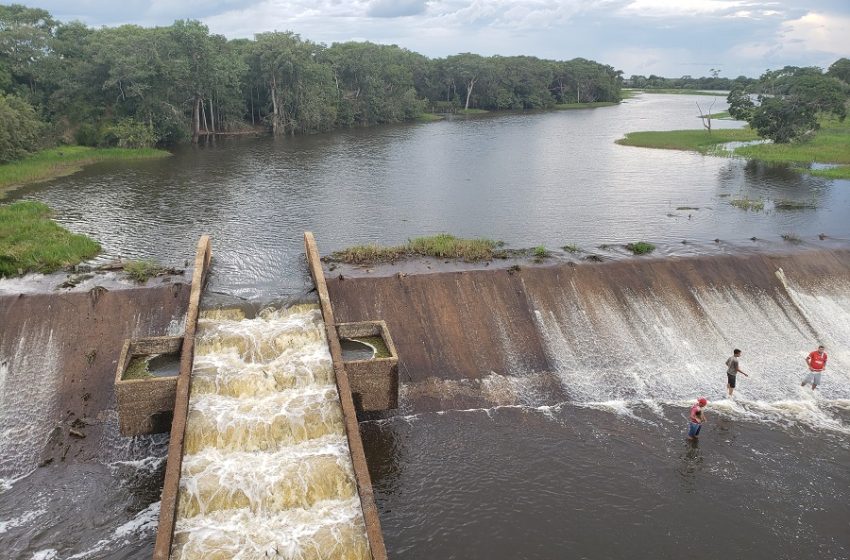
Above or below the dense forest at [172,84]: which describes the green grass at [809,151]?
below

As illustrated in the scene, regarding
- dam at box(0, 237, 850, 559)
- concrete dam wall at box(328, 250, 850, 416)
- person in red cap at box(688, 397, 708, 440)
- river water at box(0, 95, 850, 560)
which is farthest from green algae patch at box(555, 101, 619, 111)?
person in red cap at box(688, 397, 708, 440)

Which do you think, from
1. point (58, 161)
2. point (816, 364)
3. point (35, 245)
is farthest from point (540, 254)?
point (58, 161)

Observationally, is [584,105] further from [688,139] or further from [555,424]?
[555,424]

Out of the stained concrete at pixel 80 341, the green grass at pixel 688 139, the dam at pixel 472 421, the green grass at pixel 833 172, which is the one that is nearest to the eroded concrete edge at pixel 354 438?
the dam at pixel 472 421

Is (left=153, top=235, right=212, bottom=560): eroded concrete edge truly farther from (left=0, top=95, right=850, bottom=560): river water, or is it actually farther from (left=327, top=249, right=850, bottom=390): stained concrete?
(left=327, top=249, right=850, bottom=390): stained concrete

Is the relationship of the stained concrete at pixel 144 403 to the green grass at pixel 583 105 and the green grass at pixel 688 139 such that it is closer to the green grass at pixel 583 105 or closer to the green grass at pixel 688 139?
the green grass at pixel 688 139

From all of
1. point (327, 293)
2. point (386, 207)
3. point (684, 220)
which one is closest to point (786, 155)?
point (684, 220)
